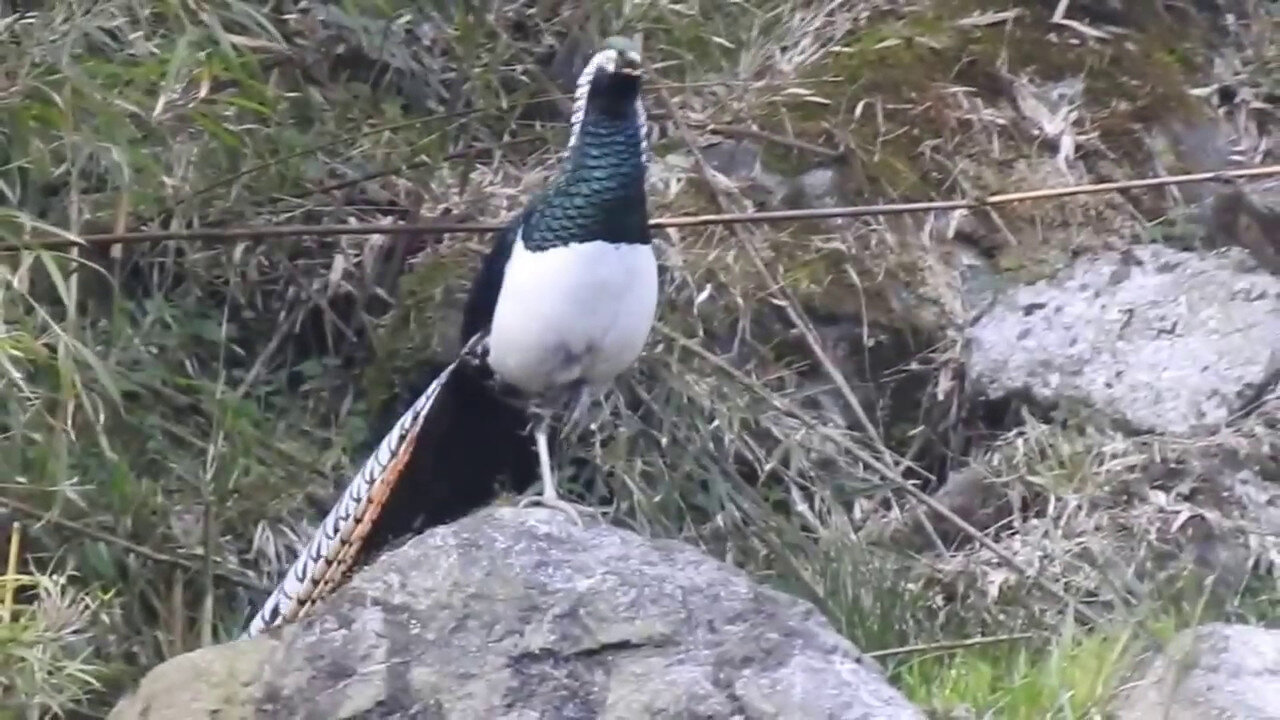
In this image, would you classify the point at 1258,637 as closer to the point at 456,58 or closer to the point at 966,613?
the point at 966,613

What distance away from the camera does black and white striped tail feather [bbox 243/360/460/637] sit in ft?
9.04

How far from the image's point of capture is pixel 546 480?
2.88m

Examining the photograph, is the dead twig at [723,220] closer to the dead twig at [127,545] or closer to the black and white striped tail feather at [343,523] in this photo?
the black and white striped tail feather at [343,523]

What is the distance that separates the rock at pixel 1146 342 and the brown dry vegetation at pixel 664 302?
0.23ft

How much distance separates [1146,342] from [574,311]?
156 centimetres

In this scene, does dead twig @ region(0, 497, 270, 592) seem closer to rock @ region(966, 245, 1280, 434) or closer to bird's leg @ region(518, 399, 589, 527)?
bird's leg @ region(518, 399, 589, 527)

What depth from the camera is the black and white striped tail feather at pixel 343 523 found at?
276 cm

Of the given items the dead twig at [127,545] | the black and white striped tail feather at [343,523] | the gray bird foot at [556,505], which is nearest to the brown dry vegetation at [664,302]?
the dead twig at [127,545]

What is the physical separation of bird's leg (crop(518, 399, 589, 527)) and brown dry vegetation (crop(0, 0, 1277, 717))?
0.57 metres

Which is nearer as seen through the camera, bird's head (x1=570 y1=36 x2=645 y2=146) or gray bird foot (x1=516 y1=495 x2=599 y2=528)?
gray bird foot (x1=516 y1=495 x2=599 y2=528)

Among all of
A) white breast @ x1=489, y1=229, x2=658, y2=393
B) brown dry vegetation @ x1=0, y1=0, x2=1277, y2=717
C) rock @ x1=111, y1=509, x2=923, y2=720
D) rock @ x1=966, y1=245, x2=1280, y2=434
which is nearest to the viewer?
rock @ x1=111, y1=509, x2=923, y2=720

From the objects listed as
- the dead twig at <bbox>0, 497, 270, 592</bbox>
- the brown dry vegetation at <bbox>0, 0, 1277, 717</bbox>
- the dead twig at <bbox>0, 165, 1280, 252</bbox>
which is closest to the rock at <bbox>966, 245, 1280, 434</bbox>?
the brown dry vegetation at <bbox>0, 0, 1277, 717</bbox>

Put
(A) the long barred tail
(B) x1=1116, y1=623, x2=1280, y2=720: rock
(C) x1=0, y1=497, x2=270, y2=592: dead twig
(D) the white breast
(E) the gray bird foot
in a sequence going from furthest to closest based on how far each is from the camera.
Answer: (C) x1=0, y1=497, x2=270, y2=592: dead twig < (A) the long barred tail < (D) the white breast < (E) the gray bird foot < (B) x1=1116, y1=623, x2=1280, y2=720: rock

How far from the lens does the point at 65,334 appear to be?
3047mm
